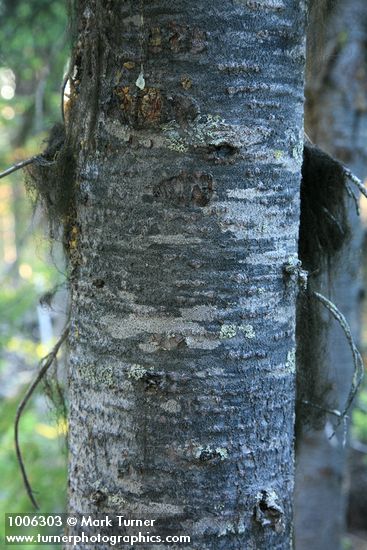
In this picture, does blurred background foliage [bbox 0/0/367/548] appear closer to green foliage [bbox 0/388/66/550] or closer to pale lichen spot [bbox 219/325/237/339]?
green foliage [bbox 0/388/66/550]

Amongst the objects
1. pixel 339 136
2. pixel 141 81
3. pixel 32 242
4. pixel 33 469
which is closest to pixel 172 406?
pixel 141 81

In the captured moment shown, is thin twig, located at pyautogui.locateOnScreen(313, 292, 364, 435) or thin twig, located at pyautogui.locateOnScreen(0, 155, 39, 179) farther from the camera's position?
thin twig, located at pyautogui.locateOnScreen(313, 292, 364, 435)

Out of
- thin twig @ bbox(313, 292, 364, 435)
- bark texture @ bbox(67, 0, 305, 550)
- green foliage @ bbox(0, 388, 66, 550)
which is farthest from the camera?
green foliage @ bbox(0, 388, 66, 550)

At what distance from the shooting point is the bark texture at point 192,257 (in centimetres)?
130

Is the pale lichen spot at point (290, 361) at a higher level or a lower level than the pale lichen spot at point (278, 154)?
lower

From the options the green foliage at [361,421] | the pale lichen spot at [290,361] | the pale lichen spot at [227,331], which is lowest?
the pale lichen spot at [290,361]

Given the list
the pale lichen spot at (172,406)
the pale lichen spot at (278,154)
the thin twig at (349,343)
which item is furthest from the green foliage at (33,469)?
the pale lichen spot at (278,154)

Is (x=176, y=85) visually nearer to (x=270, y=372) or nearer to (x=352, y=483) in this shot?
(x=270, y=372)

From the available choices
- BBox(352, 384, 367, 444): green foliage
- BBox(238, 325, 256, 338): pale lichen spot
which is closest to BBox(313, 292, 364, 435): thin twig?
BBox(238, 325, 256, 338): pale lichen spot

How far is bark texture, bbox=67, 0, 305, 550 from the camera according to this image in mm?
1301

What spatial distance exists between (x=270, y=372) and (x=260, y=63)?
706mm

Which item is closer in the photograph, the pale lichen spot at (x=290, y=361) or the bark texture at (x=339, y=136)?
the pale lichen spot at (x=290, y=361)

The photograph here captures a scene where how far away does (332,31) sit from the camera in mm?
3766

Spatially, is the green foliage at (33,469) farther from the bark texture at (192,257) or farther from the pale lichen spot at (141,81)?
the pale lichen spot at (141,81)
